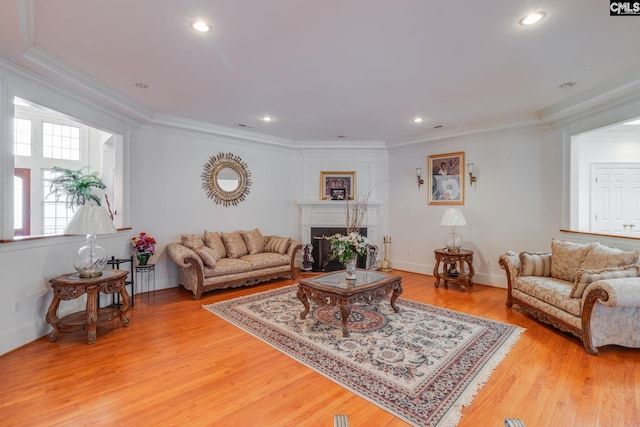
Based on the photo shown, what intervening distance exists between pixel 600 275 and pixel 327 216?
4.51 meters

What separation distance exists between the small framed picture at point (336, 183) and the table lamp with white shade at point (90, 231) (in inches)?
166

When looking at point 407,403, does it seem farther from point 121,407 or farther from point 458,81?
point 458,81

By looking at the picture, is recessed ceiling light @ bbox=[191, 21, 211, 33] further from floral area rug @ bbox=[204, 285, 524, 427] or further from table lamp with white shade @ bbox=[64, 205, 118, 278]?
floral area rug @ bbox=[204, 285, 524, 427]

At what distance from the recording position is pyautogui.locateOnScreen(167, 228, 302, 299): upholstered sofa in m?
4.52

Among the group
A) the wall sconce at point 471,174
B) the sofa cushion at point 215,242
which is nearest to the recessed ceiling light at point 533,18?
the wall sconce at point 471,174

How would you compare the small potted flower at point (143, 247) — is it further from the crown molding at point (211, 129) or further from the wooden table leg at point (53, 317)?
the crown molding at point (211, 129)

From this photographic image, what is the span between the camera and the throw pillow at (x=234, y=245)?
533 cm

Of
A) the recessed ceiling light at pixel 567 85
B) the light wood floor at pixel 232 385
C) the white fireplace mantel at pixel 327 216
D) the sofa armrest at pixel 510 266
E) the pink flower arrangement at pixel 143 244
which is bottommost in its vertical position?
the light wood floor at pixel 232 385

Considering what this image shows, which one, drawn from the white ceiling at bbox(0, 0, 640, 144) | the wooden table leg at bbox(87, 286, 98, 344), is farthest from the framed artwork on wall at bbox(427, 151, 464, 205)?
the wooden table leg at bbox(87, 286, 98, 344)

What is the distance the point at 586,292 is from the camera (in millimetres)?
2900

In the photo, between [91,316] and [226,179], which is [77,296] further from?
[226,179]

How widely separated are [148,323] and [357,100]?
3.77 meters

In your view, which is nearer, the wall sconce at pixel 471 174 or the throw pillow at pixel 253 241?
the wall sconce at pixel 471 174

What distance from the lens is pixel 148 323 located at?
11.7ft
